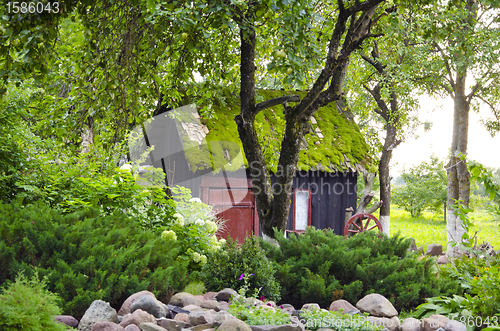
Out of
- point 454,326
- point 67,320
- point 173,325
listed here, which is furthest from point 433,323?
point 67,320

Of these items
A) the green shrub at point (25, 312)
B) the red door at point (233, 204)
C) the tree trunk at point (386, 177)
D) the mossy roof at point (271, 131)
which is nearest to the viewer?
the green shrub at point (25, 312)

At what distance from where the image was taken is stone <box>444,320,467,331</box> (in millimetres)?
3084

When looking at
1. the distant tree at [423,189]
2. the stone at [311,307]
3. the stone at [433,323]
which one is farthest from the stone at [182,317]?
the distant tree at [423,189]

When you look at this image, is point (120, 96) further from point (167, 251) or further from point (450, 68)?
point (450, 68)

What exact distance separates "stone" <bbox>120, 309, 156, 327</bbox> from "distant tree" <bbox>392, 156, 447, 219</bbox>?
72.8 feet

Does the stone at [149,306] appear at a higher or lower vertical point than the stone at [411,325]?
higher

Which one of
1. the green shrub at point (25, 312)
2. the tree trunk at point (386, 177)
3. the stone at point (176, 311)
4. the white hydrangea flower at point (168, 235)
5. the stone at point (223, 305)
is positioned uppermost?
the tree trunk at point (386, 177)

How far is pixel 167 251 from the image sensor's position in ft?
13.7

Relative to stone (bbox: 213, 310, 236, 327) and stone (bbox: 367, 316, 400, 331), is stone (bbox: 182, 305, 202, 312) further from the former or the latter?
stone (bbox: 367, 316, 400, 331)

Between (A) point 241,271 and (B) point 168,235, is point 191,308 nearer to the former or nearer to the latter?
(A) point 241,271

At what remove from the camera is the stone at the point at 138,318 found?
2657mm

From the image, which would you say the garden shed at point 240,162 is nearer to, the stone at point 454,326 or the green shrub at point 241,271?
the green shrub at point 241,271

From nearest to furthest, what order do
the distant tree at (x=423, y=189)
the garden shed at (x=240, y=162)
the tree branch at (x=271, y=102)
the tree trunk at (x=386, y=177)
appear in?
the tree branch at (x=271, y=102) < the garden shed at (x=240, y=162) < the tree trunk at (x=386, y=177) < the distant tree at (x=423, y=189)

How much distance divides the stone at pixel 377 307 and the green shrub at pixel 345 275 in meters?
0.31
